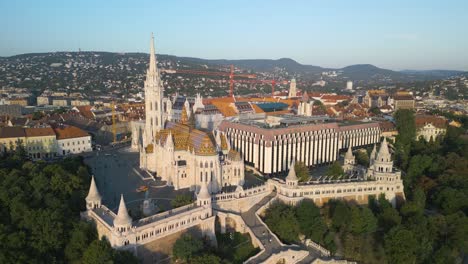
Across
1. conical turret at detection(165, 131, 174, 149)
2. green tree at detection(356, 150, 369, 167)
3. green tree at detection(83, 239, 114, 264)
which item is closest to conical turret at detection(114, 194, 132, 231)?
green tree at detection(83, 239, 114, 264)

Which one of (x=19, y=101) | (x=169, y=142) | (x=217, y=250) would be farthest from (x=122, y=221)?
(x=19, y=101)

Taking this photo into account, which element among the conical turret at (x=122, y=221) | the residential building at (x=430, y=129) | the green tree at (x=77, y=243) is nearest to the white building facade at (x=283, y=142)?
the residential building at (x=430, y=129)

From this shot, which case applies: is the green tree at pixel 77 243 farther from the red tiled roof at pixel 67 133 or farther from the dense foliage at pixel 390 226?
the red tiled roof at pixel 67 133

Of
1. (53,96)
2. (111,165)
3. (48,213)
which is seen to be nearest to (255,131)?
(111,165)

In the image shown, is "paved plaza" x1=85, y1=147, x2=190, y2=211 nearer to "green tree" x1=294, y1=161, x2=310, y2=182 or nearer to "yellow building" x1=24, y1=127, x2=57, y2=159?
"yellow building" x1=24, y1=127, x2=57, y2=159

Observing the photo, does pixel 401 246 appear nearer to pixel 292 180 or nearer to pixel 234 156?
pixel 292 180

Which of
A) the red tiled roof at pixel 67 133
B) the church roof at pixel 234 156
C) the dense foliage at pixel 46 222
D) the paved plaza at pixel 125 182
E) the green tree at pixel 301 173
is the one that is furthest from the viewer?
the red tiled roof at pixel 67 133
